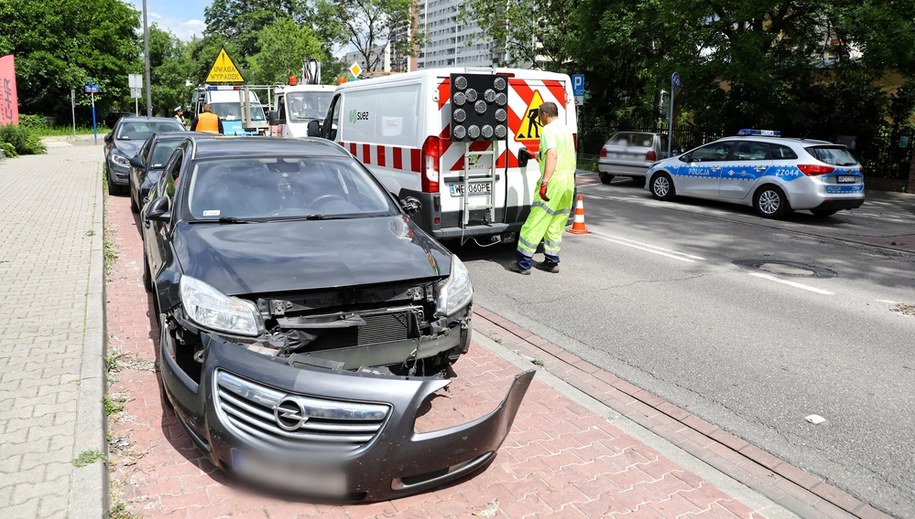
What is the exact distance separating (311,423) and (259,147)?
324 centimetres

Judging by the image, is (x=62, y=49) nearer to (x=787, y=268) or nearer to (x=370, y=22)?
(x=370, y=22)

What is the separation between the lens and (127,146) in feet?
50.2

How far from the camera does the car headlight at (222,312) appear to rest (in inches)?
144

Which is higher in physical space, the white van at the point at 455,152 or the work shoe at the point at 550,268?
the white van at the point at 455,152

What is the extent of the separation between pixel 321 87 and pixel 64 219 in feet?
32.4

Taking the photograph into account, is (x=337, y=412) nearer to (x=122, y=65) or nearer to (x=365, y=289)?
(x=365, y=289)

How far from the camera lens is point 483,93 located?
8375mm

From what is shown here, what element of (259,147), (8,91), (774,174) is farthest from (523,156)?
(8,91)

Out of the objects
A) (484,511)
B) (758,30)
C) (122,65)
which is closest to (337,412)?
(484,511)

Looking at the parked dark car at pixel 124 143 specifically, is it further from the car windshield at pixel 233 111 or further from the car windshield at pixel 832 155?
the car windshield at pixel 832 155

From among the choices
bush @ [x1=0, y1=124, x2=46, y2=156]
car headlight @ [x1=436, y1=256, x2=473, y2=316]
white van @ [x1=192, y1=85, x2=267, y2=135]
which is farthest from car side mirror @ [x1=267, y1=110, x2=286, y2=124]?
car headlight @ [x1=436, y1=256, x2=473, y2=316]

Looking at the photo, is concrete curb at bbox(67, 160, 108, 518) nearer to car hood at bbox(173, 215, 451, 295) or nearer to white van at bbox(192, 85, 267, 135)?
car hood at bbox(173, 215, 451, 295)

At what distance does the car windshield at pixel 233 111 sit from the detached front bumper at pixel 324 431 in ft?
80.5

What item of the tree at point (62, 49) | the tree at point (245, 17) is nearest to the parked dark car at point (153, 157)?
the tree at point (62, 49)
